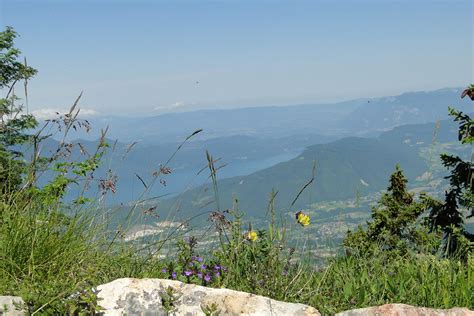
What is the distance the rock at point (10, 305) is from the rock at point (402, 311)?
242 cm

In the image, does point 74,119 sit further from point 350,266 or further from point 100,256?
point 350,266

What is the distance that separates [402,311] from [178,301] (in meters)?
1.79

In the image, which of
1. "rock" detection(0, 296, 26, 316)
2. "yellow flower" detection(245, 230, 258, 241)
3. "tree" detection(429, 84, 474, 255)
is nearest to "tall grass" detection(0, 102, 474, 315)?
"yellow flower" detection(245, 230, 258, 241)

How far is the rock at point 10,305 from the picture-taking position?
10.2 feet

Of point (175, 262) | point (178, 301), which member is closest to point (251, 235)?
point (175, 262)

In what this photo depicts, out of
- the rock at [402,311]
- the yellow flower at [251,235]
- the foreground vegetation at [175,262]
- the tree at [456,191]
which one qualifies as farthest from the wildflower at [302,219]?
the tree at [456,191]

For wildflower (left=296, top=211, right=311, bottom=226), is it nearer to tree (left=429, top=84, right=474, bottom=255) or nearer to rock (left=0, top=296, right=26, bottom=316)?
rock (left=0, top=296, right=26, bottom=316)

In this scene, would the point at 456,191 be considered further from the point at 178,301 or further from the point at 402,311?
the point at 178,301

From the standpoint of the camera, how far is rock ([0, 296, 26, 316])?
10.2ft

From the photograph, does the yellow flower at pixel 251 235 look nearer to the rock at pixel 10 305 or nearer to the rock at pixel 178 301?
the rock at pixel 178 301

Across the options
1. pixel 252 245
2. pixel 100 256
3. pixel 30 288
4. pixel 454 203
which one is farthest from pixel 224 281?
pixel 454 203

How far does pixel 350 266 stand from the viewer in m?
4.92

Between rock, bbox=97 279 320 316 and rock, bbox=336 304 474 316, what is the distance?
1.40ft

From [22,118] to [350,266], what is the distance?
28.7 m
